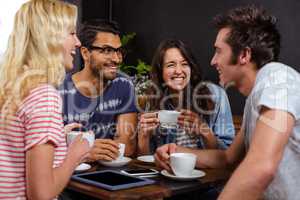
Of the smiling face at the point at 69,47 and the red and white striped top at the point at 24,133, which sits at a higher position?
the smiling face at the point at 69,47

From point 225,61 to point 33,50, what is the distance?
89 centimetres

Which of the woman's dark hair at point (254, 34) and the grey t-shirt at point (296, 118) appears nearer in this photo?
the grey t-shirt at point (296, 118)

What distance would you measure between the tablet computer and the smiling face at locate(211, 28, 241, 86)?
0.60 m

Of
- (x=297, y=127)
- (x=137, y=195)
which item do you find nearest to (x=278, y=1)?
(x=297, y=127)

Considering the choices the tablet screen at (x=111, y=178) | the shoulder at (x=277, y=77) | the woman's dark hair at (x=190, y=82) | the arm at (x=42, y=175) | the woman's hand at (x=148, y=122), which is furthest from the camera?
the woman's dark hair at (x=190, y=82)

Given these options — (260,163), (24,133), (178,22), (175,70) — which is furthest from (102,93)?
(178,22)

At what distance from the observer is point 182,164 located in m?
1.72

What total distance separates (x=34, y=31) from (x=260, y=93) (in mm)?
808

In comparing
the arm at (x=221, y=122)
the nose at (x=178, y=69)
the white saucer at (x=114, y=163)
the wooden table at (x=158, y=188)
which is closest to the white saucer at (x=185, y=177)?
the wooden table at (x=158, y=188)

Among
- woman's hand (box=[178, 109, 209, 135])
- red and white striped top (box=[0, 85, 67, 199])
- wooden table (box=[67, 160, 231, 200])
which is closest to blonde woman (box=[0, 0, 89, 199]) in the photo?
red and white striped top (box=[0, 85, 67, 199])

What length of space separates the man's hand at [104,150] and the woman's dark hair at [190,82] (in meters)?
0.79

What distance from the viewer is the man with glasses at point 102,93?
8.75 ft

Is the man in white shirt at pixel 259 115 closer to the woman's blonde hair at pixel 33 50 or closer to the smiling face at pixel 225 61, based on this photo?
the smiling face at pixel 225 61

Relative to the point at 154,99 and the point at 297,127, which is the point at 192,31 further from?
the point at 297,127
